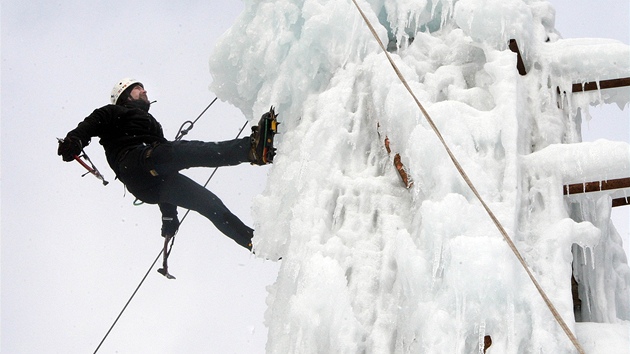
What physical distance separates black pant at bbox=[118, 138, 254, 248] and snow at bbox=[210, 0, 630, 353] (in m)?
0.50

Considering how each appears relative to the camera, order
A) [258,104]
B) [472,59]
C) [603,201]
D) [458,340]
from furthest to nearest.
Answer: [258,104] < [472,59] < [603,201] < [458,340]

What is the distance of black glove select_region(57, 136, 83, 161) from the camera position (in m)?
5.54

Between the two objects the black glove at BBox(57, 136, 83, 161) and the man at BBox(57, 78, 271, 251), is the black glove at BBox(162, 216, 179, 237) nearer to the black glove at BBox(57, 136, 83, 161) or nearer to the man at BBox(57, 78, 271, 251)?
the man at BBox(57, 78, 271, 251)

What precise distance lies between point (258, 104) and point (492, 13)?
1645mm

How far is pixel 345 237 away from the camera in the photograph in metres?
4.28

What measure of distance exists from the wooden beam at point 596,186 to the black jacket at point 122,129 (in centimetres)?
320

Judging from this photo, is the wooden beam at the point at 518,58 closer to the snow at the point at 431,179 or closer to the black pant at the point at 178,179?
the snow at the point at 431,179

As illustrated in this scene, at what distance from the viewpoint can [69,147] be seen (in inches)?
218

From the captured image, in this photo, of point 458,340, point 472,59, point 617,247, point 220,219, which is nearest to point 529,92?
point 472,59

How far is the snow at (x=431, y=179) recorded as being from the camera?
3.79 metres

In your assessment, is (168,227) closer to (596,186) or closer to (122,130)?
(122,130)

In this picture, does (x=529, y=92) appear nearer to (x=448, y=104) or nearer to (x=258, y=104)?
(x=448, y=104)

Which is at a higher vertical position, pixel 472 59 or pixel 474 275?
pixel 472 59

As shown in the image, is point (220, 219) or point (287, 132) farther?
point (220, 219)
